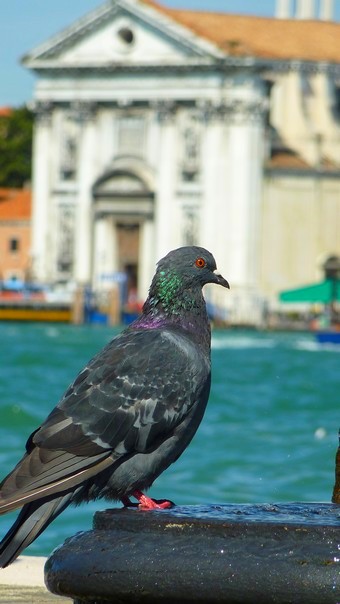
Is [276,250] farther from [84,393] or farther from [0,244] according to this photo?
[84,393]

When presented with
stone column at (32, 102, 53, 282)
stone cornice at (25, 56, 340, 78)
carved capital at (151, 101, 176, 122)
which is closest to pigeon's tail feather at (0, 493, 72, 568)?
stone cornice at (25, 56, 340, 78)

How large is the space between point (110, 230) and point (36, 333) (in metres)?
15.3

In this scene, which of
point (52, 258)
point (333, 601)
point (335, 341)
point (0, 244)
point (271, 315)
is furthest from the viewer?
point (0, 244)

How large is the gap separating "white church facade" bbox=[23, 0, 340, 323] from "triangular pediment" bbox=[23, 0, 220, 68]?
2.0 inches

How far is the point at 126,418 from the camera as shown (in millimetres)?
5172

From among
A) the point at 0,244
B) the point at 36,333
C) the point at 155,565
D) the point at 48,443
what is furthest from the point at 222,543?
the point at 0,244

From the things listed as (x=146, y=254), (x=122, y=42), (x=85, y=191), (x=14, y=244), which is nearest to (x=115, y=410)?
(x=146, y=254)

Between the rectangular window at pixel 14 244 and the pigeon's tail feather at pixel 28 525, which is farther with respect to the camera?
the rectangular window at pixel 14 244

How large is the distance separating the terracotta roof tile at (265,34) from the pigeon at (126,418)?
6340 centimetres

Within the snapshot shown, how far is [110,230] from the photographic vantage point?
237 ft

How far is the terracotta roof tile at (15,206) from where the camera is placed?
79.8 metres

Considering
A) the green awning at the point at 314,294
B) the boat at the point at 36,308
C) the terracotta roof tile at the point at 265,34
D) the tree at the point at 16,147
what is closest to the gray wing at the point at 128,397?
the green awning at the point at 314,294

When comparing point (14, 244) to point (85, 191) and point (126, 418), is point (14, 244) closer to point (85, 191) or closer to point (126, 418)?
point (85, 191)

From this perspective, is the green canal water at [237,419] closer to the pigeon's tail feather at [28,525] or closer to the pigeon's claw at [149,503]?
the pigeon's claw at [149,503]
